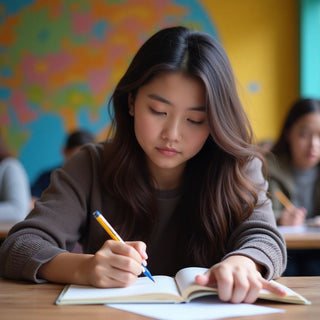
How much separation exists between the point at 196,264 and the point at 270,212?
22 centimetres

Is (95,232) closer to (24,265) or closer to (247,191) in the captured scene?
(24,265)

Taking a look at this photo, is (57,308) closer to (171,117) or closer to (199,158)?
(171,117)

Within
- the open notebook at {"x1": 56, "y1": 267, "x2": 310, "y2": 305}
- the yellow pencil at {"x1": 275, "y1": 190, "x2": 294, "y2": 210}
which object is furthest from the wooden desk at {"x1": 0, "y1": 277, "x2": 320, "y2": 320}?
the yellow pencil at {"x1": 275, "y1": 190, "x2": 294, "y2": 210}

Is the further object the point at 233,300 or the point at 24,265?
the point at 24,265

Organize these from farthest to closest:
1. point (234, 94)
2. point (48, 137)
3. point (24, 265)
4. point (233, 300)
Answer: point (48, 137) < point (234, 94) < point (24, 265) < point (233, 300)

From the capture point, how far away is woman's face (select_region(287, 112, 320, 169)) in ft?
9.04

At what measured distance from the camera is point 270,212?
124cm

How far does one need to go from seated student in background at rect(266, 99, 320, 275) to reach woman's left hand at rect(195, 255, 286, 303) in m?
1.90

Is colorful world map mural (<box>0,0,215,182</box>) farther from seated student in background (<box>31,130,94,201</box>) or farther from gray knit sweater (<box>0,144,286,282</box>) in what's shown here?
gray knit sweater (<box>0,144,286,282</box>)

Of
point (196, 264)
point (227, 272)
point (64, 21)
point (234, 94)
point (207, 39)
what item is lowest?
point (196, 264)

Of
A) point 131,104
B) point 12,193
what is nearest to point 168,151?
point 131,104

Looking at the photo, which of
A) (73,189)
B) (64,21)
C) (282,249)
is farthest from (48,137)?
(282,249)

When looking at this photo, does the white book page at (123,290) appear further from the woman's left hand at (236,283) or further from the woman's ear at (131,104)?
the woman's ear at (131,104)

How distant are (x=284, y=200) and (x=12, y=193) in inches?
57.5
